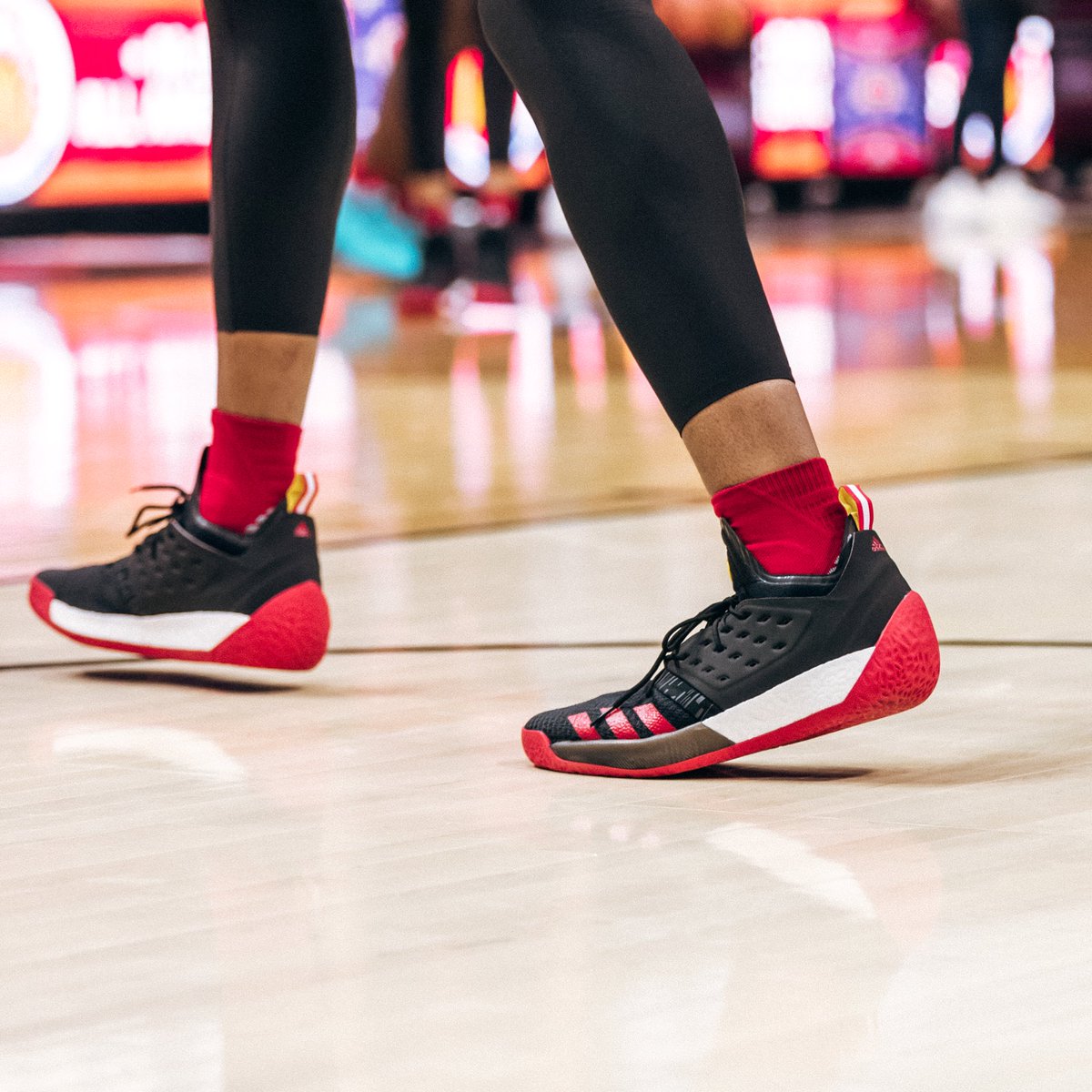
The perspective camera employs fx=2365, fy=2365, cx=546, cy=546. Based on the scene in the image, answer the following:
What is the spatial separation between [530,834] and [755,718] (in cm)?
17

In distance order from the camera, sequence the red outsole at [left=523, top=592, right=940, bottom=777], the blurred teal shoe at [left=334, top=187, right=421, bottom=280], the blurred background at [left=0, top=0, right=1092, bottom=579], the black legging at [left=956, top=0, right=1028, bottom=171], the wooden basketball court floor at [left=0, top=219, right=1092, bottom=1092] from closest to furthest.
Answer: the wooden basketball court floor at [left=0, top=219, right=1092, bottom=1092] → the red outsole at [left=523, top=592, right=940, bottom=777] → the blurred background at [left=0, top=0, right=1092, bottom=579] → the blurred teal shoe at [left=334, top=187, right=421, bottom=280] → the black legging at [left=956, top=0, right=1028, bottom=171]

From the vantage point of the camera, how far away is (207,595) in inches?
56.0

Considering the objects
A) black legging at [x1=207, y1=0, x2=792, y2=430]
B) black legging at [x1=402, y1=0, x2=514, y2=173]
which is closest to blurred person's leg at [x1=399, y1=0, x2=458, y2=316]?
black legging at [x1=402, y1=0, x2=514, y2=173]

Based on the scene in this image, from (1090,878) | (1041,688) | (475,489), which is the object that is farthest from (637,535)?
(1090,878)

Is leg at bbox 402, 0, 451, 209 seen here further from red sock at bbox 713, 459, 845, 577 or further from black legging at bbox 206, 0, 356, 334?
red sock at bbox 713, 459, 845, 577

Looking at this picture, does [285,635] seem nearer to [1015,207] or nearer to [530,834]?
[530,834]

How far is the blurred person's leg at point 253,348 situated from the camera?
1.43 meters

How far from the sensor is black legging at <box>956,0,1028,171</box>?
294 inches

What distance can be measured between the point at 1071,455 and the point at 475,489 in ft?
1.97

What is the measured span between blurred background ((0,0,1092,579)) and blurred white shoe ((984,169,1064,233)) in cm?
1

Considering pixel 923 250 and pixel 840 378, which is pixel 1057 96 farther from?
pixel 840 378

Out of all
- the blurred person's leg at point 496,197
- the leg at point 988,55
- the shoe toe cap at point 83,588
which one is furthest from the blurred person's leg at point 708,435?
the leg at point 988,55

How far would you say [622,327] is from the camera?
118 centimetres

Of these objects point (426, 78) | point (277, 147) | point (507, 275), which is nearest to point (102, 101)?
point (426, 78)
